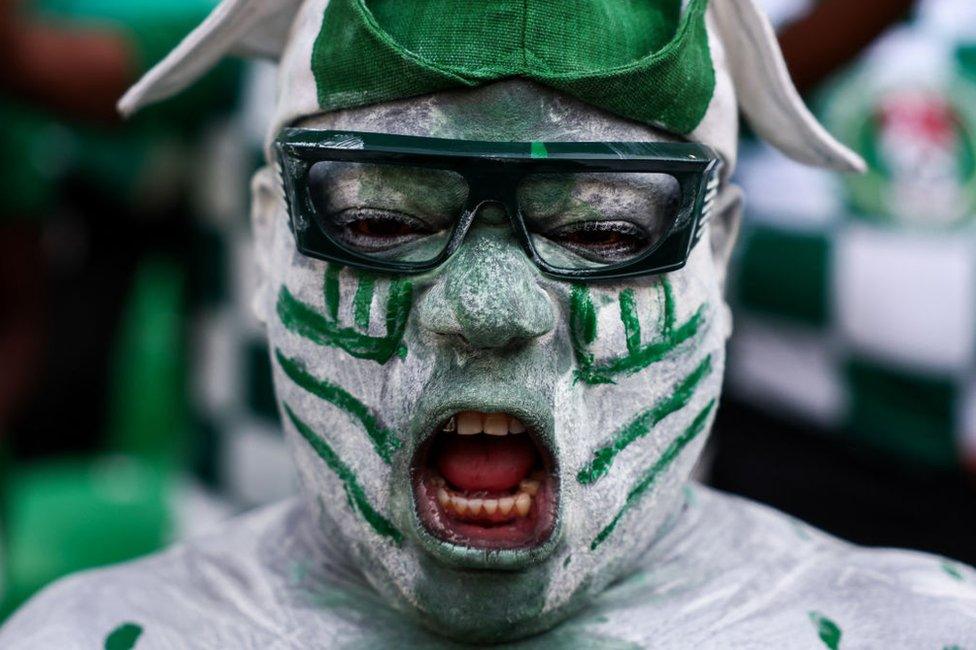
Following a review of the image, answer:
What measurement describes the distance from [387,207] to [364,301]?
9 cm

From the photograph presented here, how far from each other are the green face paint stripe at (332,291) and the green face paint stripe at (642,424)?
0.91 ft

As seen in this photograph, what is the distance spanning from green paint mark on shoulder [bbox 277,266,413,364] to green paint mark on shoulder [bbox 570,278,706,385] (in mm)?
155

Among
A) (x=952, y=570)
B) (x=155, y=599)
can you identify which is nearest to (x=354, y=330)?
(x=155, y=599)

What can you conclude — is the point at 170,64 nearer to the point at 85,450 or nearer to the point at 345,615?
the point at 345,615

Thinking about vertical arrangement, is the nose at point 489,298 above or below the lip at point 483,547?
above

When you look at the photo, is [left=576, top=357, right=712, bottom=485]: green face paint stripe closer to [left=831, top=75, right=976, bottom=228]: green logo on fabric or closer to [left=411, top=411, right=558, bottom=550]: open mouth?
[left=411, top=411, right=558, bottom=550]: open mouth

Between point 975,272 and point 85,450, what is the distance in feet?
8.85

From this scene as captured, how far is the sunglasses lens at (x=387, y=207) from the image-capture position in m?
1.23

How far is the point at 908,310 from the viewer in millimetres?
2584

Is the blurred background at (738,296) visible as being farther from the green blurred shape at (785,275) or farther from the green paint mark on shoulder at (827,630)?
the green paint mark on shoulder at (827,630)

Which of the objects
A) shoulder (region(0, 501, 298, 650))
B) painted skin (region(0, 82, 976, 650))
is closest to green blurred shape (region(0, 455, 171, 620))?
shoulder (region(0, 501, 298, 650))

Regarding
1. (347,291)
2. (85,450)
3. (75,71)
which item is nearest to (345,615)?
(347,291)

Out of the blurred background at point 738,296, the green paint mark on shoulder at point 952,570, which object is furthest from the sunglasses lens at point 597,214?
the blurred background at point 738,296

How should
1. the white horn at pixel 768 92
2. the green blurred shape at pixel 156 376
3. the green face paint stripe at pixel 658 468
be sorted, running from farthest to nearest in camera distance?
the green blurred shape at pixel 156 376, the white horn at pixel 768 92, the green face paint stripe at pixel 658 468
